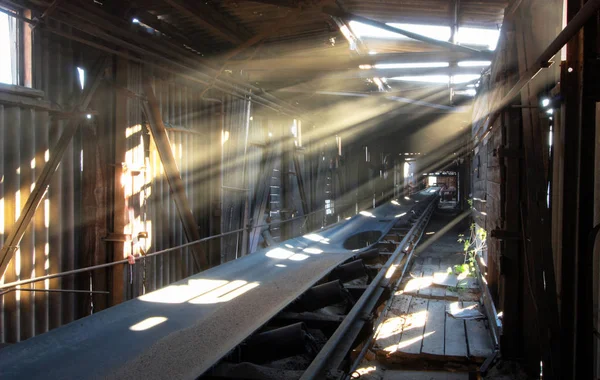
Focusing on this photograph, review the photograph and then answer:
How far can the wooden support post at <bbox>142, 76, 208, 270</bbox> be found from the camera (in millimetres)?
5699

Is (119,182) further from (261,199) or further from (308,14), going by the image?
(261,199)

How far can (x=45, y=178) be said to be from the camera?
14.5ft

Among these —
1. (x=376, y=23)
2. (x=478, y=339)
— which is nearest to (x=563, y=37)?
(x=376, y=23)

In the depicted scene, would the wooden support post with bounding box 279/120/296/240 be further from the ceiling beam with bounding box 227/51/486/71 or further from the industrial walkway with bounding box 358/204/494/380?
the industrial walkway with bounding box 358/204/494/380

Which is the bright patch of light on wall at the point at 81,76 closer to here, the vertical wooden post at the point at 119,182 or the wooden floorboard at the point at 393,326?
the vertical wooden post at the point at 119,182

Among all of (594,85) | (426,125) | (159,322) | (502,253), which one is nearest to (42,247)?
(159,322)

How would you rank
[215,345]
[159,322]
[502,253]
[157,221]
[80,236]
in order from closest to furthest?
1. [215,345]
2. [159,322]
3. [502,253]
4. [80,236]
5. [157,221]

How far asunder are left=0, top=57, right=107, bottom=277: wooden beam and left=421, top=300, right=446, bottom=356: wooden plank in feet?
13.3

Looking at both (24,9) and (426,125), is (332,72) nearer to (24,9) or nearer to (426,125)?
(24,9)

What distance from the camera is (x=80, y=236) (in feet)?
16.7

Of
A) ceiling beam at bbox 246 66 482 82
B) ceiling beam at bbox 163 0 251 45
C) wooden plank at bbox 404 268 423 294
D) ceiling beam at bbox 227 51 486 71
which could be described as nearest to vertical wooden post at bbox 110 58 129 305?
ceiling beam at bbox 163 0 251 45

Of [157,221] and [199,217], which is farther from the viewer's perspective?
[199,217]

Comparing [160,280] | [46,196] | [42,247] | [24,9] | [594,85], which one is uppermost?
[24,9]

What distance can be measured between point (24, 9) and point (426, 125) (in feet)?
44.3
